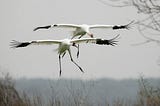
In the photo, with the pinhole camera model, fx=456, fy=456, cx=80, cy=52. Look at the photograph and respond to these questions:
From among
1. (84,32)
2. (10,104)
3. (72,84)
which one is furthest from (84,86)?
(84,32)

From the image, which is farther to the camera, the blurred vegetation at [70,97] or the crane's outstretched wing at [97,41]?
the blurred vegetation at [70,97]

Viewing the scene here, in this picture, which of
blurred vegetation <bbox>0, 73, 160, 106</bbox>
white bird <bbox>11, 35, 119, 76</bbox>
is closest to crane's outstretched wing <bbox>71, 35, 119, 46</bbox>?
white bird <bbox>11, 35, 119, 76</bbox>

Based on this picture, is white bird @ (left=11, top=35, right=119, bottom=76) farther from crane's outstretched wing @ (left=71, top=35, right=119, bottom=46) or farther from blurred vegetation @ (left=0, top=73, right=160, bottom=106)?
blurred vegetation @ (left=0, top=73, right=160, bottom=106)

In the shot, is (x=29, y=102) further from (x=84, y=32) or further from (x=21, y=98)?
(x=84, y=32)

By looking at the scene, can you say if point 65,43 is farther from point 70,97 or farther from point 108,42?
point 70,97

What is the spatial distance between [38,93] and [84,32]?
281 cm

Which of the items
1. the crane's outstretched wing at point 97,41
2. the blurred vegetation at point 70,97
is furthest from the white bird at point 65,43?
the blurred vegetation at point 70,97

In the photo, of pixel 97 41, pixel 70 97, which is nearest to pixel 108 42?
pixel 97 41

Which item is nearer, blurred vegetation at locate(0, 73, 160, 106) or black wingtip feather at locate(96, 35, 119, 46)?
black wingtip feather at locate(96, 35, 119, 46)

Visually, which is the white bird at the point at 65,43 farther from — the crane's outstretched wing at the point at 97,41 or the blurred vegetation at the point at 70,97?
the blurred vegetation at the point at 70,97

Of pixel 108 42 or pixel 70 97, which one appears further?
pixel 70 97

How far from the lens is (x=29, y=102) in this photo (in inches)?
145

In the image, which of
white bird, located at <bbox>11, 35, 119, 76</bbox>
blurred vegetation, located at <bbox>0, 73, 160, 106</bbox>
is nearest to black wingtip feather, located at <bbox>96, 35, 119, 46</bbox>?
white bird, located at <bbox>11, 35, 119, 76</bbox>

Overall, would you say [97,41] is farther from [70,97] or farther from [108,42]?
[70,97]
